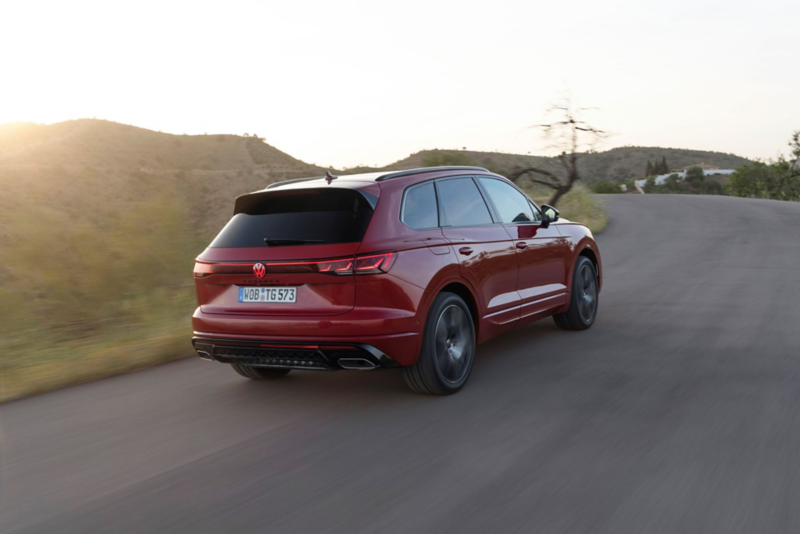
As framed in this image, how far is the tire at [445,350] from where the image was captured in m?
5.05

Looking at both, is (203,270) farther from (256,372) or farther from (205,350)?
(256,372)

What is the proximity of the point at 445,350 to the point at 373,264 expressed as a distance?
37.1 inches

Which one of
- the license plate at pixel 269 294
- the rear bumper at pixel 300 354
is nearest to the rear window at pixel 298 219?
the license plate at pixel 269 294

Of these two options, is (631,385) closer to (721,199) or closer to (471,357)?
(471,357)

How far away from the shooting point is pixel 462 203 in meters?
5.81

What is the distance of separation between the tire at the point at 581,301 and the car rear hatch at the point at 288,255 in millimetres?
3215

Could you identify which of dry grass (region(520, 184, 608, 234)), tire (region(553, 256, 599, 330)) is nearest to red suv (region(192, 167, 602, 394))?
tire (region(553, 256, 599, 330))

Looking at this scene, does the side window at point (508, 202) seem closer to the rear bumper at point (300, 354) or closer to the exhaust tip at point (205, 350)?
the rear bumper at point (300, 354)

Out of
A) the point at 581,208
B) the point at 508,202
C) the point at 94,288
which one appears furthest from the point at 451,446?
the point at 581,208

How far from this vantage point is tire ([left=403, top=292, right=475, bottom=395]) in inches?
199

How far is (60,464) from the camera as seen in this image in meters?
4.21

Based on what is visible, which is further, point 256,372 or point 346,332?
point 256,372

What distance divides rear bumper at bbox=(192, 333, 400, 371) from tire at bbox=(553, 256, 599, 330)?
3087 mm

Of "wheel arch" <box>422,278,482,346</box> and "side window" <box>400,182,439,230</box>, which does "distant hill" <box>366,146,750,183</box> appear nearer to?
Answer: "wheel arch" <box>422,278,482,346</box>
